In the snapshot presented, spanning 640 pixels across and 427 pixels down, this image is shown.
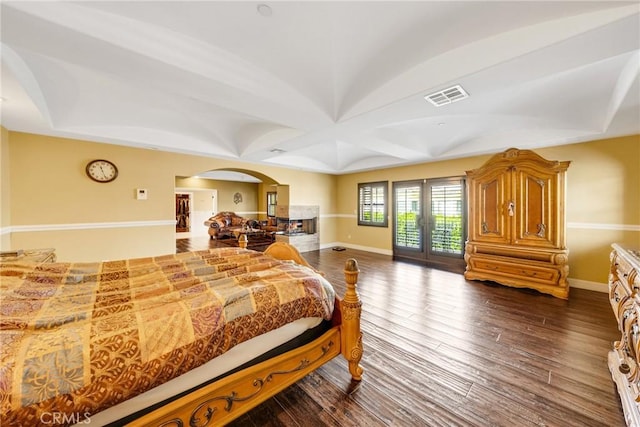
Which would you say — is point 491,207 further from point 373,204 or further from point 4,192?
point 4,192

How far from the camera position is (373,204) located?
6.64m

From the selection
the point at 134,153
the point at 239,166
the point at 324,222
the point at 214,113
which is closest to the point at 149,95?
the point at 214,113

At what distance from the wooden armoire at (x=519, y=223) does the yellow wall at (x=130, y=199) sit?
0.74 meters

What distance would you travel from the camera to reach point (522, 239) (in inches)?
141

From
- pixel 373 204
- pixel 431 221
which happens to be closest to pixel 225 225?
pixel 373 204

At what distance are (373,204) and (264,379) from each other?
564 centimetres

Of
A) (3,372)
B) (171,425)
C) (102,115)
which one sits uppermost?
(102,115)

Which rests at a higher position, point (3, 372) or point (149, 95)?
point (149, 95)

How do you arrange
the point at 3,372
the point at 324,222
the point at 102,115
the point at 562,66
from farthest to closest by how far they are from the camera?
the point at 324,222 → the point at 102,115 → the point at 562,66 → the point at 3,372

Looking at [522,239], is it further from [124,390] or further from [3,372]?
[3,372]

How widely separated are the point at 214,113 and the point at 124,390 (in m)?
3.44

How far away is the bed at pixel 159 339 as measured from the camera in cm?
90

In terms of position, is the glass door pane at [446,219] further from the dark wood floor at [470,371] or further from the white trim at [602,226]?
the dark wood floor at [470,371]

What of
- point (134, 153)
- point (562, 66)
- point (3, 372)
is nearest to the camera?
point (3, 372)
